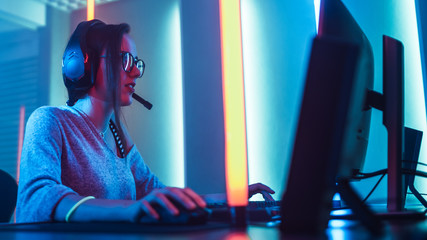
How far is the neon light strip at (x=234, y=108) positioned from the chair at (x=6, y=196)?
3.66ft

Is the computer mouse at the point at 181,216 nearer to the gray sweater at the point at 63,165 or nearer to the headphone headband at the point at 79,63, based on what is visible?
the gray sweater at the point at 63,165

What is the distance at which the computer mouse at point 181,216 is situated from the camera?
0.55m

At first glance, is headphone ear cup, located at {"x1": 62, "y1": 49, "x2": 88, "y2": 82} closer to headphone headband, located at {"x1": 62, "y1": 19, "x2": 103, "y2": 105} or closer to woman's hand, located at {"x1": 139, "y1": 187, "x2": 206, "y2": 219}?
headphone headband, located at {"x1": 62, "y1": 19, "x2": 103, "y2": 105}

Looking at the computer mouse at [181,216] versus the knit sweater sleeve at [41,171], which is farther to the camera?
the knit sweater sleeve at [41,171]

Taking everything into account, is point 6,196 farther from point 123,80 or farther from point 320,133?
point 320,133

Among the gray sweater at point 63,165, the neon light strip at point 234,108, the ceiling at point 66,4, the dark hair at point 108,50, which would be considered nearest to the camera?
the neon light strip at point 234,108

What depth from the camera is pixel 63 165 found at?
1.00 m

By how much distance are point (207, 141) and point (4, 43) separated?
1.78m

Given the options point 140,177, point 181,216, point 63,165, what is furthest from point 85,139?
point 181,216

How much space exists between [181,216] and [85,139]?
624mm

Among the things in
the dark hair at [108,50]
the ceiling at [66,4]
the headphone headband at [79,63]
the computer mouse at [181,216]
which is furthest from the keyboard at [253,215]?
the ceiling at [66,4]

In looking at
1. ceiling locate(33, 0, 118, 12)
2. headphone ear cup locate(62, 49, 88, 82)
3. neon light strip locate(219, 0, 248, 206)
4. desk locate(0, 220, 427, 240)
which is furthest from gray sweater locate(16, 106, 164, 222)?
ceiling locate(33, 0, 118, 12)

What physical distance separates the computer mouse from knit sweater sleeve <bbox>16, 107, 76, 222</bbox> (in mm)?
260

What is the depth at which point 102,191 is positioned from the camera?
1.05 m
